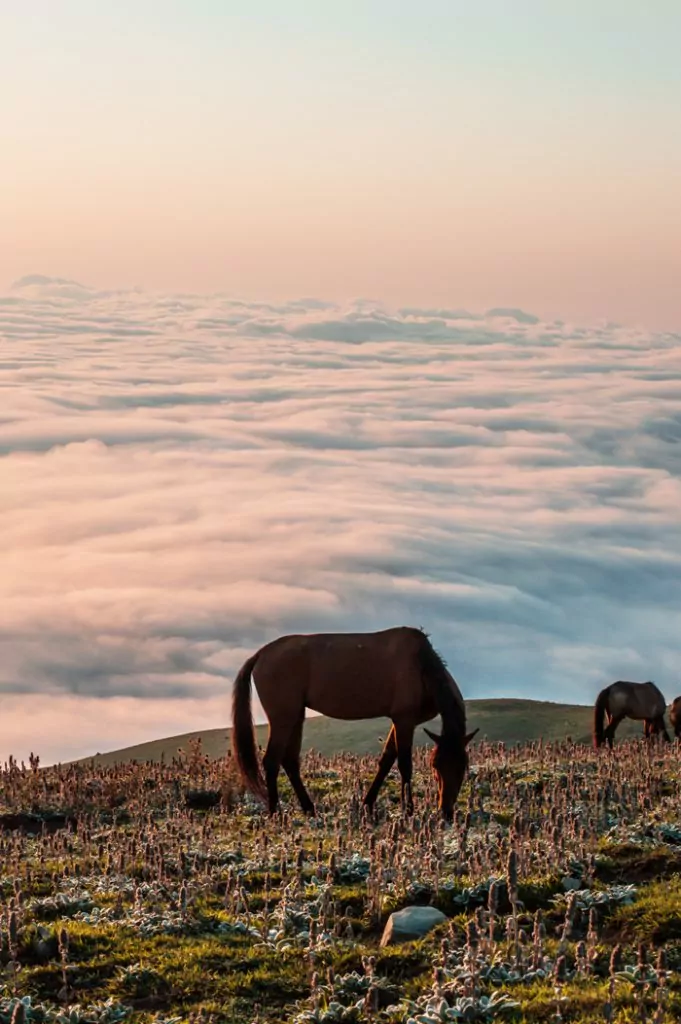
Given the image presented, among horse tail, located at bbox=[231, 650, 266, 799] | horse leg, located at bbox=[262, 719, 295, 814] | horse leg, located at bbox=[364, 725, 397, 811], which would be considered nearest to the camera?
horse leg, located at bbox=[364, 725, 397, 811]

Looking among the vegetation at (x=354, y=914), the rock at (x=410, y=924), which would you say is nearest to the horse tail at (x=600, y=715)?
the vegetation at (x=354, y=914)

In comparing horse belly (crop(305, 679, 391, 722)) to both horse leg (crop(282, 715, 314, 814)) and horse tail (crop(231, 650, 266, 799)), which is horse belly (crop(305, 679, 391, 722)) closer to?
horse leg (crop(282, 715, 314, 814))

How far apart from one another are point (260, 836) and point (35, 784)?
8467 mm

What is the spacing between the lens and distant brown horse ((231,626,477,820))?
2183cm

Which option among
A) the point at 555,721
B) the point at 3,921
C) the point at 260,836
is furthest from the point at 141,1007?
the point at 555,721

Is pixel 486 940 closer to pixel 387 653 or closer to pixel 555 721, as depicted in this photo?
pixel 387 653

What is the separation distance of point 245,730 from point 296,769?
1.12 m

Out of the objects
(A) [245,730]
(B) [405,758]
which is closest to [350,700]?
(B) [405,758]

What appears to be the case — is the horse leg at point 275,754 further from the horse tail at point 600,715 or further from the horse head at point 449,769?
the horse tail at point 600,715

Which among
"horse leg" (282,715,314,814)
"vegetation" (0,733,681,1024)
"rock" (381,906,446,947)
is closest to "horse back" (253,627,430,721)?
"horse leg" (282,715,314,814)

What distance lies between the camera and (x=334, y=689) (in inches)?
883

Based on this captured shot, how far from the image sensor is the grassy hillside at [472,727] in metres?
41.4

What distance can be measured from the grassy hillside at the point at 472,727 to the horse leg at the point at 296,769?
17755 mm

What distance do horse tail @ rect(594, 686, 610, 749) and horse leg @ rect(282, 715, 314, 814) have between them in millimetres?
15785
